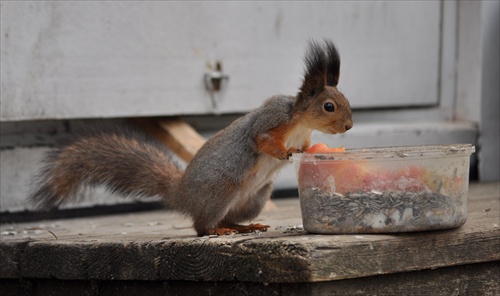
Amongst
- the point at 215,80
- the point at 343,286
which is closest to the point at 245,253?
the point at 343,286

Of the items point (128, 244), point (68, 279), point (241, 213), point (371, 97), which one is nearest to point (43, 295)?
point (68, 279)

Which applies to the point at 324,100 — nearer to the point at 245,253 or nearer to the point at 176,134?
the point at 245,253

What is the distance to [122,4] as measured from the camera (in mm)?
3541

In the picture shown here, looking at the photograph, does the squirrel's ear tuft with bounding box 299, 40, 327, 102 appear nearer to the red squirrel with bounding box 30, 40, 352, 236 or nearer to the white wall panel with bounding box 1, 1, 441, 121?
the red squirrel with bounding box 30, 40, 352, 236

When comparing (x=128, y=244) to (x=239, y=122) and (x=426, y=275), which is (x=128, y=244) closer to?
(x=239, y=122)

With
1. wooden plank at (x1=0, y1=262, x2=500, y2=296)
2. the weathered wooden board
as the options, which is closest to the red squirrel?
the weathered wooden board

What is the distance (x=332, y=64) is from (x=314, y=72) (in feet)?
0.17

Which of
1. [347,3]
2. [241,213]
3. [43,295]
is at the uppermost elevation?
[347,3]

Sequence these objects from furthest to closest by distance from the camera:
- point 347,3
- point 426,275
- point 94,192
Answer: point 347,3 → point 94,192 → point 426,275

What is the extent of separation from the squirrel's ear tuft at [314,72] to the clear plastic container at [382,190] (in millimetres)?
322

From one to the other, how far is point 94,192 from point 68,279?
3.39ft

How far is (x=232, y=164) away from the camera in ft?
8.57

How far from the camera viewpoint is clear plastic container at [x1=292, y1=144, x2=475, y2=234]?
2238 millimetres

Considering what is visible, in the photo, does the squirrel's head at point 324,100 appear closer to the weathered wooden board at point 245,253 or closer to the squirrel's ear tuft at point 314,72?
the squirrel's ear tuft at point 314,72
